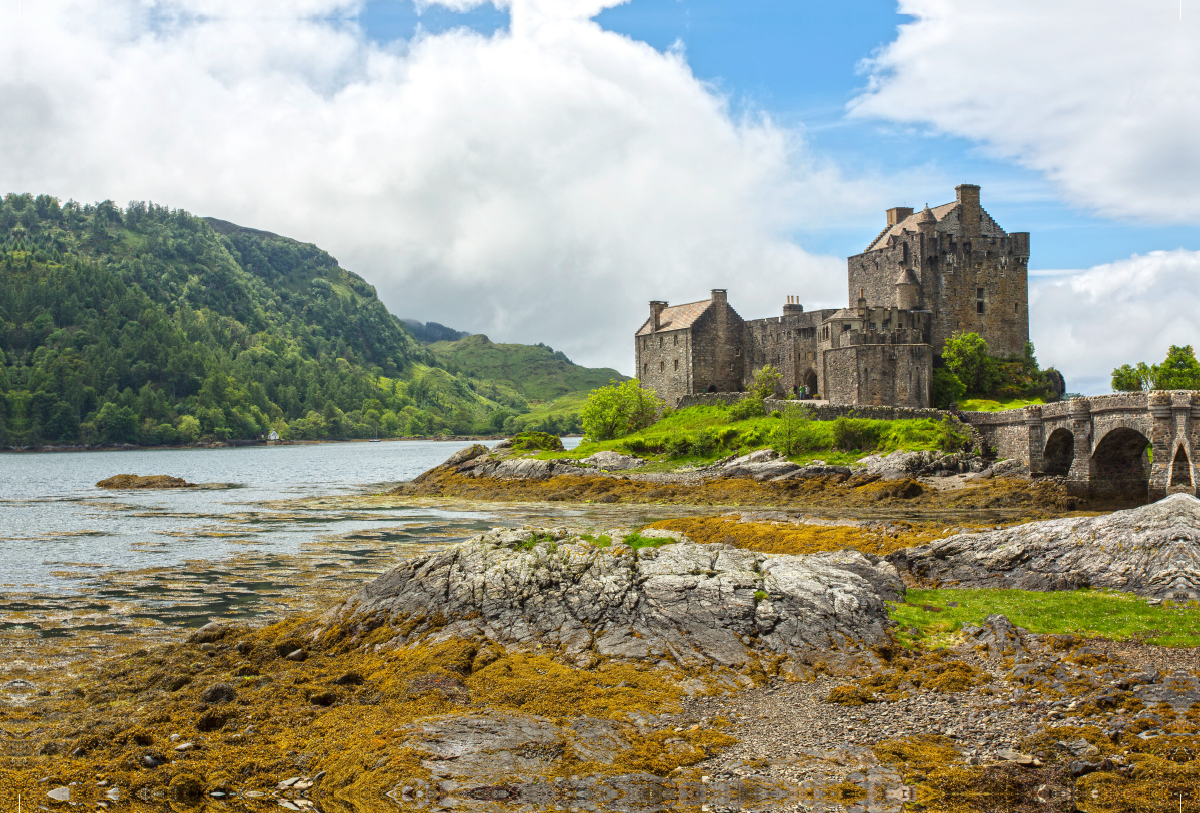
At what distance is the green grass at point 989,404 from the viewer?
59.1 m

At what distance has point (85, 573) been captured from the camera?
2986 centimetres

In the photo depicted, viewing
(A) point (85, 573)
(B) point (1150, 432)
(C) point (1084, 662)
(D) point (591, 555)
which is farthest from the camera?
(B) point (1150, 432)

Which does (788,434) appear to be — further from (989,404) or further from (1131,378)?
(1131,378)

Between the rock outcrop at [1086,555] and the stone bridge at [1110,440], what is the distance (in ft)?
64.1

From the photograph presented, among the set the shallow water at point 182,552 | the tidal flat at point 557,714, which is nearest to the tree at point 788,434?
the shallow water at point 182,552

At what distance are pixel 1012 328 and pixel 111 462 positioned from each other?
12348 cm

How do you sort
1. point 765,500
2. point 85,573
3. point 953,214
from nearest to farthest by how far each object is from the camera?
point 85,573
point 765,500
point 953,214

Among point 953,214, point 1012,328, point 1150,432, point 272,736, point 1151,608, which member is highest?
point 953,214

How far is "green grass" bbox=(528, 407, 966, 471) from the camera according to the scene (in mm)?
53406

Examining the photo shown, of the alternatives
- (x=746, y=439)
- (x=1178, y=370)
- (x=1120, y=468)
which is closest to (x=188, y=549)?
(x=746, y=439)

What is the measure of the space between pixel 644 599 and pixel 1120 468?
3619cm

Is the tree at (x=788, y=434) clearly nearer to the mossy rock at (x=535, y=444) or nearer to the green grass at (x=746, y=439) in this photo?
the green grass at (x=746, y=439)

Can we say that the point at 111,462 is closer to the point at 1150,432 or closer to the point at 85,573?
the point at 85,573

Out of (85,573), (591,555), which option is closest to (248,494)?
(85,573)
